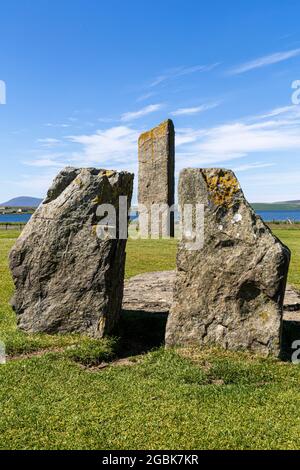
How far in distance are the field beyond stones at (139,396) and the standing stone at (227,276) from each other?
0.35m

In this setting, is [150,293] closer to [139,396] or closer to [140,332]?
[140,332]

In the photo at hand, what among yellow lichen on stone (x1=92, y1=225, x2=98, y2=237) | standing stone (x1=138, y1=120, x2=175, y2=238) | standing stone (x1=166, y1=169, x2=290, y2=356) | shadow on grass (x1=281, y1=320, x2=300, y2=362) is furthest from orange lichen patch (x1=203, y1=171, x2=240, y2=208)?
standing stone (x1=138, y1=120, x2=175, y2=238)

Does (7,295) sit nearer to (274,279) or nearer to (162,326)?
(162,326)

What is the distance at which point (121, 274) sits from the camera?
937 cm

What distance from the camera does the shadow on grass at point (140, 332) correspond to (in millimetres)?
8656

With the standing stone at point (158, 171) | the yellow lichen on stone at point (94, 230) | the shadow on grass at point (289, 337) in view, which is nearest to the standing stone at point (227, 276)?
the shadow on grass at point (289, 337)

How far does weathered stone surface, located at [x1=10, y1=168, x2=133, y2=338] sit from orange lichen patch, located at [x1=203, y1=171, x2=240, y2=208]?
1836 mm

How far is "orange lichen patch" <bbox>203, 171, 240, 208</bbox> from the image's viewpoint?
8070mm

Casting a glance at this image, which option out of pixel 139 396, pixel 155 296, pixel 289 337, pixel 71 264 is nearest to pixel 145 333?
pixel 71 264

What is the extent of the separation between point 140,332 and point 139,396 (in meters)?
3.12

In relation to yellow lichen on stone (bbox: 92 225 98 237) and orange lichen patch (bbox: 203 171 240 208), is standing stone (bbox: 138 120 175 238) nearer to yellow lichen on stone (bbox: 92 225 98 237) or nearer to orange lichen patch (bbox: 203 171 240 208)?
yellow lichen on stone (bbox: 92 225 98 237)
